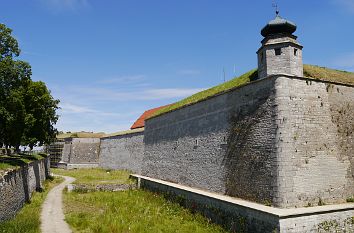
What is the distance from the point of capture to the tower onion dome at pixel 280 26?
14.6 meters

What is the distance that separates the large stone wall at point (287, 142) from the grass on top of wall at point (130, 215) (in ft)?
7.70

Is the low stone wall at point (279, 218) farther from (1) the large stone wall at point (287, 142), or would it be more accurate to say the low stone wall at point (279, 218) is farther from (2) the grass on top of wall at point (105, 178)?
(2) the grass on top of wall at point (105, 178)

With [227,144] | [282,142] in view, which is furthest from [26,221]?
[282,142]

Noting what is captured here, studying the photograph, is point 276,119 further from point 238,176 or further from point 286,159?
point 238,176

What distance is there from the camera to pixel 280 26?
14648mm

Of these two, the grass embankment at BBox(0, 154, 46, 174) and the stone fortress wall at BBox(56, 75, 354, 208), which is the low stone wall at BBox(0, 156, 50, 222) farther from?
the stone fortress wall at BBox(56, 75, 354, 208)

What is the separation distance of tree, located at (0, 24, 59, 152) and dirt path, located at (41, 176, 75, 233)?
17.5ft

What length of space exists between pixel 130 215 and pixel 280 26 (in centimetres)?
1150

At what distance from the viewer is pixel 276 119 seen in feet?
40.7

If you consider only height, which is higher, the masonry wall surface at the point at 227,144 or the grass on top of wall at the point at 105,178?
the masonry wall surface at the point at 227,144

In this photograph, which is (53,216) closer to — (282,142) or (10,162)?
(10,162)

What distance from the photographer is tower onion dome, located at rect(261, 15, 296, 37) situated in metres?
14.6

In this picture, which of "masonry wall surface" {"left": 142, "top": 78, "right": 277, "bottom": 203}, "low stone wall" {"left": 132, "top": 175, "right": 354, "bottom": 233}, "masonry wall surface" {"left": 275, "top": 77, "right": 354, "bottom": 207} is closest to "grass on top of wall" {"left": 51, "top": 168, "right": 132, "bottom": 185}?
"masonry wall surface" {"left": 142, "top": 78, "right": 277, "bottom": 203}

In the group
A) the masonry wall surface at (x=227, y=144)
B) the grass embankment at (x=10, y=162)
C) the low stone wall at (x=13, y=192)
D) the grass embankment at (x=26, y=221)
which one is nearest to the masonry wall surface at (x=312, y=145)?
the masonry wall surface at (x=227, y=144)
